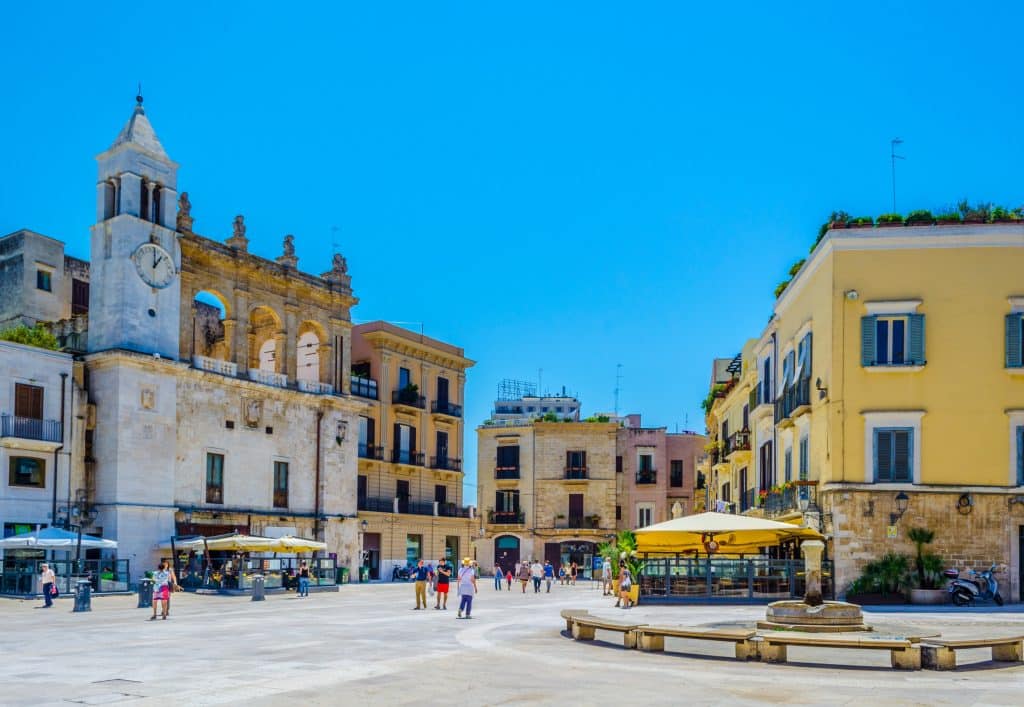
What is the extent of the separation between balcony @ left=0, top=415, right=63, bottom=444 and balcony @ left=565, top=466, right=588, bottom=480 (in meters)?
35.7

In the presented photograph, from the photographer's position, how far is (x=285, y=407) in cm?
4778

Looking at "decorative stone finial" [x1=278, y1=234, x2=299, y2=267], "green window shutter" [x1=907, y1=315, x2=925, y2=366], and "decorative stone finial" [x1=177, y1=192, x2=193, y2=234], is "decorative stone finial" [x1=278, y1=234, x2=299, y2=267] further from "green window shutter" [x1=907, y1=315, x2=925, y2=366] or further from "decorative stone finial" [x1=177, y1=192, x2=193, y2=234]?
"green window shutter" [x1=907, y1=315, x2=925, y2=366]

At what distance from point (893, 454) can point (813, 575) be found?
1130 centimetres

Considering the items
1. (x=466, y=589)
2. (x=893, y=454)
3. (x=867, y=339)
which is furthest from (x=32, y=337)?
(x=893, y=454)

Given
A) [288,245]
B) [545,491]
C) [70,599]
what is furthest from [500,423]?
[70,599]

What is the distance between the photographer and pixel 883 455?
96.4 ft

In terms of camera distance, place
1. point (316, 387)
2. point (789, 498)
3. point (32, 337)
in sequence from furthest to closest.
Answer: point (316, 387) < point (32, 337) < point (789, 498)

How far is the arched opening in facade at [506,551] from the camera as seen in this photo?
67.8 metres

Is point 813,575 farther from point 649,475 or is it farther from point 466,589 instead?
point 649,475

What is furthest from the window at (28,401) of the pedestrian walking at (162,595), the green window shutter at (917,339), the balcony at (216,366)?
the green window shutter at (917,339)

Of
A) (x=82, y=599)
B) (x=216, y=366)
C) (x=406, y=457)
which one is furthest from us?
(x=406, y=457)

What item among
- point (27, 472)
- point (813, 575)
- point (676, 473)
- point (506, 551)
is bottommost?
point (506, 551)

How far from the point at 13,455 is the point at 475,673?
2844cm

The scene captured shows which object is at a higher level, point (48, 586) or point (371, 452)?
point (371, 452)
